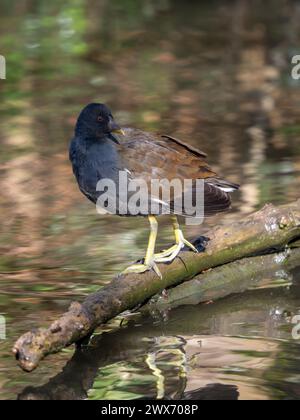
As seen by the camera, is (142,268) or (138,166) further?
(138,166)

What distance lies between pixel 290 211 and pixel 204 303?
2.72 ft

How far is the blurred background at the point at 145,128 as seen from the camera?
601 centimetres

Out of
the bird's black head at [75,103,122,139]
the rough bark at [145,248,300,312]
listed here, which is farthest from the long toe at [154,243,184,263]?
the bird's black head at [75,103,122,139]

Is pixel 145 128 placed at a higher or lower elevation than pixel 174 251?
lower

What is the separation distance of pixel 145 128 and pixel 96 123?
4.68 meters

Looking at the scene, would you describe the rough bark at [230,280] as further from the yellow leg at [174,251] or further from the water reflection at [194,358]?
the yellow leg at [174,251]

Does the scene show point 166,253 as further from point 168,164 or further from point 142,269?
point 168,164

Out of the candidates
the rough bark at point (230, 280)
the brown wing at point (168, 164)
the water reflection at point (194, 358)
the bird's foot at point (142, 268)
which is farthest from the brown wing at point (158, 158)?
the water reflection at point (194, 358)

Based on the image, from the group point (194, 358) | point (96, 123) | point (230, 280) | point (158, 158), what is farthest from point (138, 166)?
point (194, 358)

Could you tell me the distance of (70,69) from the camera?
45.6ft

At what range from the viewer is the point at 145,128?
37.3ft

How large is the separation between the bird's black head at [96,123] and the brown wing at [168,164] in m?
0.14

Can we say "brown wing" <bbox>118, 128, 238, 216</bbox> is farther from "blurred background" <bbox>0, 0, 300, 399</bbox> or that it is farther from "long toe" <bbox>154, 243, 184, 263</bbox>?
"blurred background" <bbox>0, 0, 300, 399</bbox>
